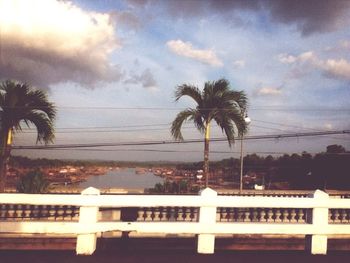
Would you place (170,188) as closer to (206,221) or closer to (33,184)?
(33,184)

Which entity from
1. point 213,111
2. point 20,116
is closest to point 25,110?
point 20,116

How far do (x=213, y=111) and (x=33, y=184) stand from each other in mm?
8217

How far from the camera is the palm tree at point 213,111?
1353cm

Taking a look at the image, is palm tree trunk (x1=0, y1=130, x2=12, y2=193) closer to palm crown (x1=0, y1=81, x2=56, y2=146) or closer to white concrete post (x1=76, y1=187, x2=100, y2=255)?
palm crown (x1=0, y1=81, x2=56, y2=146)

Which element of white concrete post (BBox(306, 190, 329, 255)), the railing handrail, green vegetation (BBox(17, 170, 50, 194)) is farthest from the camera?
green vegetation (BBox(17, 170, 50, 194))

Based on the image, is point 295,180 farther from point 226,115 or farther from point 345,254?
point 345,254

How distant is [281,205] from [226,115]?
27.9 feet

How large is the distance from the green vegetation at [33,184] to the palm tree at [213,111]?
6.08 m

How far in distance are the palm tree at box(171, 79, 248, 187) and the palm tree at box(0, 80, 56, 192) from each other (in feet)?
15.6

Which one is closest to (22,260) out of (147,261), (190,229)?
(147,261)

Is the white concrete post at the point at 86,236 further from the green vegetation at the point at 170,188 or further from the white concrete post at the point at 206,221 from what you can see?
the green vegetation at the point at 170,188

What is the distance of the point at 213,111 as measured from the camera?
13.9 meters

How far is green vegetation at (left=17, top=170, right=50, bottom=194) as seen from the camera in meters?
13.9

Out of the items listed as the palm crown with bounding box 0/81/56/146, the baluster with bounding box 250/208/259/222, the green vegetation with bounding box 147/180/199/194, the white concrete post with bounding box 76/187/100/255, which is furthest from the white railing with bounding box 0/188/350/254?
the green vegetation with bounding box 147/180/199/194
